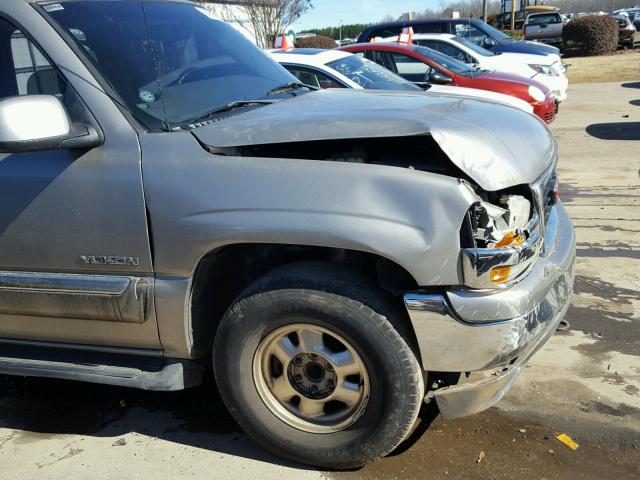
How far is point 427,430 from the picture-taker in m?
3.24

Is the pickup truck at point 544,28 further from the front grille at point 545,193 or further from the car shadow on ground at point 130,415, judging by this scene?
the car shadow on ground at point 130,415

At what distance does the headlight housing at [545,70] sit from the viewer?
44.0 ft

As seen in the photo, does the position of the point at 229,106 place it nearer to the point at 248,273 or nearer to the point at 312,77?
the point at 248,273

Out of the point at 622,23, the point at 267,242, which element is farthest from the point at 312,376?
the point at 622,23

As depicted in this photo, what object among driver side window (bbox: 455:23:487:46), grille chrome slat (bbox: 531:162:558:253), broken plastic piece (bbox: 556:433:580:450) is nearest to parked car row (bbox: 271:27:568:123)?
driver side window (bbox: 455:23:487:46)

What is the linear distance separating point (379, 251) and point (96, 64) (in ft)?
5.12

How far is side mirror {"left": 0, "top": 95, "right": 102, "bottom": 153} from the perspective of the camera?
8.59ft

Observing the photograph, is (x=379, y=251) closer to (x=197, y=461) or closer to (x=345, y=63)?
(x=197, y=461)

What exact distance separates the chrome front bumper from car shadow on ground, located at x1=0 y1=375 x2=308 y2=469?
2.98 ft

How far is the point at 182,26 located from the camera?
3621mm

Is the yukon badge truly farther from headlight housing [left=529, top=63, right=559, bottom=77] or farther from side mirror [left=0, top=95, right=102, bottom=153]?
headlight housing [left=529, top=63, right=559, bottom=77]

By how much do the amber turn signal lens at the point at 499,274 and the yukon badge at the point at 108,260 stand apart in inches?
58.1

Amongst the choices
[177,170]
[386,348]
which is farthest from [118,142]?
[386,348]

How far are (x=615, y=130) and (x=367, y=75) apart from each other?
5.10 m
